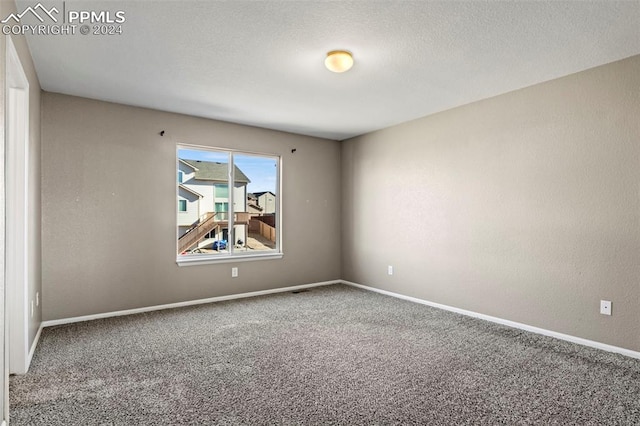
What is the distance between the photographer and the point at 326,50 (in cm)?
279

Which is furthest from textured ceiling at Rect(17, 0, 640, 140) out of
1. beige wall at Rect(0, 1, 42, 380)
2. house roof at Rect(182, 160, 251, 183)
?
house roof at Rect(182, 160, 251, 183)

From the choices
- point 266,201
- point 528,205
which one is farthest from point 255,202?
point 528,205

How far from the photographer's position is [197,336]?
335cm

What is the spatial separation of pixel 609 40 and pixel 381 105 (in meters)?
2.05

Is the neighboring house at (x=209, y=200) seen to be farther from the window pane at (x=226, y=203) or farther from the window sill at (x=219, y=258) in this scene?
the window sill at (x=219, y=258)

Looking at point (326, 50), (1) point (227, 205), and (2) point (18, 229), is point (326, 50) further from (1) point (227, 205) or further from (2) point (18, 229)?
(1) point (227, 205)

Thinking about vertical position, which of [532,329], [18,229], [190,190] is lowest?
[532,329]

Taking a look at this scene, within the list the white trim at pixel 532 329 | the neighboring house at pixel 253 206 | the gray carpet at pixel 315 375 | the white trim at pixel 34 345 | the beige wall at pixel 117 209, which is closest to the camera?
the gray carpet at pixel 315 375

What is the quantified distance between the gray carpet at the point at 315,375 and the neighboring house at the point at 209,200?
4.22ft

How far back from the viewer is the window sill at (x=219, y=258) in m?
4.52

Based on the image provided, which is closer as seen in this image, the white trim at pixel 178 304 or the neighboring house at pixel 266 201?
the white trim at pixel 178 304

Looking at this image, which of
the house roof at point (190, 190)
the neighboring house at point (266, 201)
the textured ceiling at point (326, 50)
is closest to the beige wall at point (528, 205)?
the textured ceiling at point (326, 50)

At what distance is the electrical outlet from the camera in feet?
9.94

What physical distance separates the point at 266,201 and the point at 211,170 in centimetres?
93
